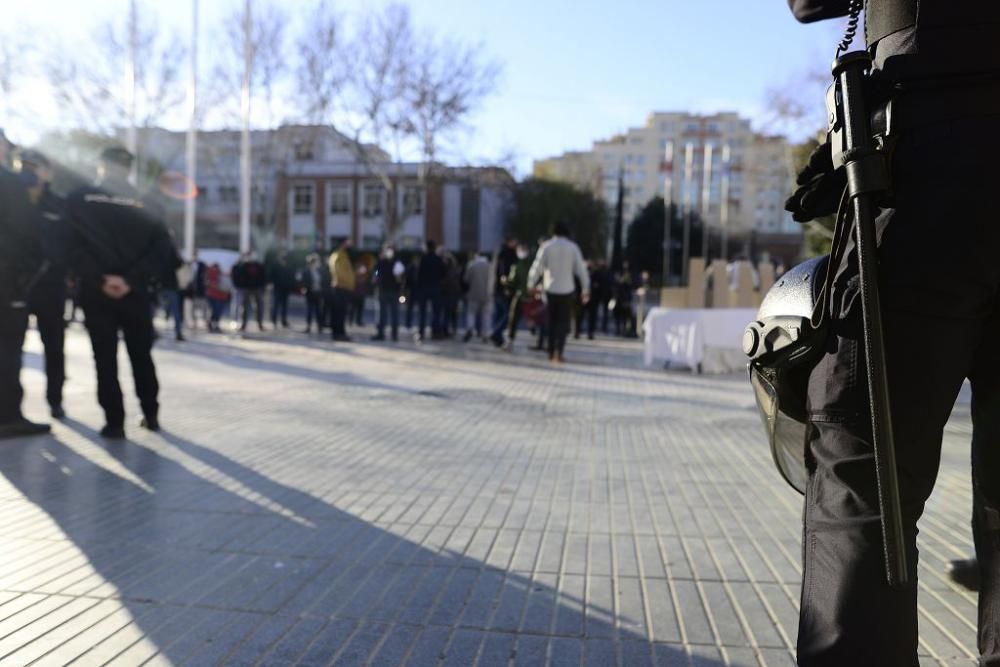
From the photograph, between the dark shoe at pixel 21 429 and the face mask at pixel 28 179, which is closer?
the dark shoe at pixel 21 429

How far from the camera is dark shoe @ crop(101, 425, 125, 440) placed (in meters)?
5.84

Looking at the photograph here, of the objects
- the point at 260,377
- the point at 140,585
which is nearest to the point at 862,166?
the point at 140,585

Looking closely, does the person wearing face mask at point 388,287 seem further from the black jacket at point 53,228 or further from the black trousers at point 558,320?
the black jacket at point 53,228

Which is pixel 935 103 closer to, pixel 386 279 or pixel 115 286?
pixel 115 286

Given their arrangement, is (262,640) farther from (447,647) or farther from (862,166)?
(862,166)

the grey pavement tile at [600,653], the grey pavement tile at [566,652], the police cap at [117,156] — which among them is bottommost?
the grey pavement tile at [566,652]

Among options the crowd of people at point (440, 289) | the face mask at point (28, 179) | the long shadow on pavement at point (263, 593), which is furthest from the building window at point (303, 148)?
the long shadow on pavement at point (263, 593)

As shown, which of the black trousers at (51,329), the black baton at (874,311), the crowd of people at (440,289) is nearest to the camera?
the black baton at (874,311)

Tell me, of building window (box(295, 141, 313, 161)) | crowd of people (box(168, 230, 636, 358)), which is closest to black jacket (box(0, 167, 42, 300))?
crowd of people (box(168, 230, 636, 358))

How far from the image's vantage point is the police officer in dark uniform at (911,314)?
1.69 metres

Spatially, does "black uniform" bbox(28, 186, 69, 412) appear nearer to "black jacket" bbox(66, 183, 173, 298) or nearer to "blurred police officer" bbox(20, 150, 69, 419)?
"blurred police officer" bbox(20, 150, 69, 419)

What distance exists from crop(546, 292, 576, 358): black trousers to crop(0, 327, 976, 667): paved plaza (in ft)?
16.9

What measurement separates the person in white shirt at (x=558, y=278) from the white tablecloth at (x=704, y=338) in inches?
50.7

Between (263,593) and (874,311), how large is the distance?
221 cm
